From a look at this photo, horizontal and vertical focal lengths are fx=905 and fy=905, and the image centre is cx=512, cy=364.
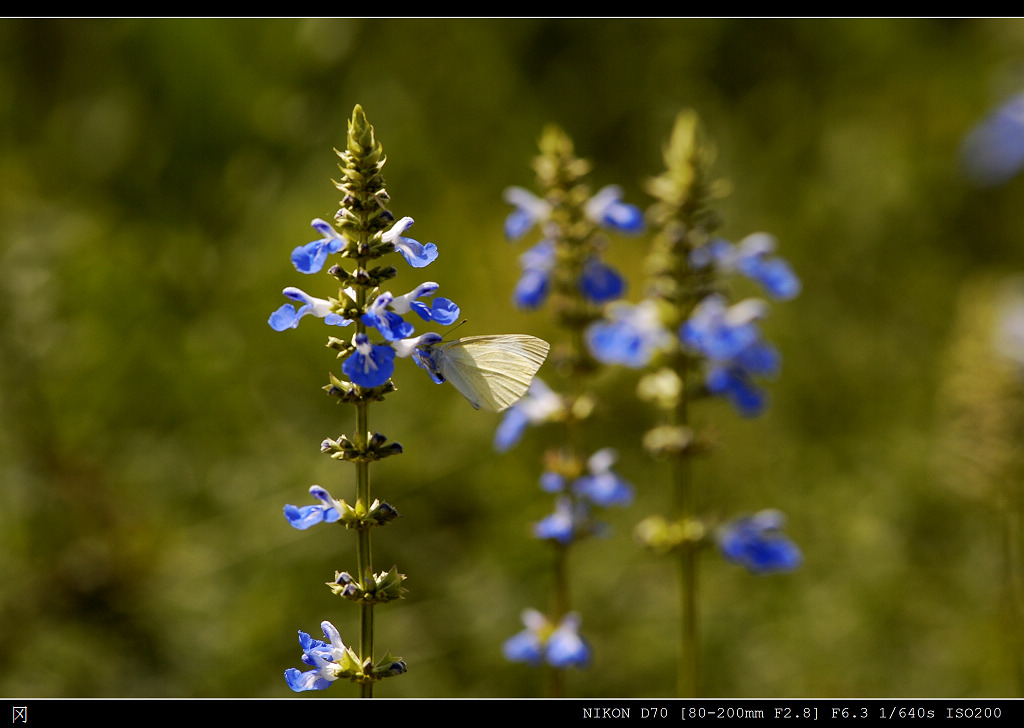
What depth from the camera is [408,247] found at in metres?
1.76

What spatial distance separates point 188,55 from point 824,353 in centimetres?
438

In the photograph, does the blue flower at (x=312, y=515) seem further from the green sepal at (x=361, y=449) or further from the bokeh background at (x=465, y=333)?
the bokeh background at (x=465, y=333)

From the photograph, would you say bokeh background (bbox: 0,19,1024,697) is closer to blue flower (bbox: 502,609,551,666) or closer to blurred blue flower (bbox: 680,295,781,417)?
blurred blue flower (bbox: 680,295,781,417)

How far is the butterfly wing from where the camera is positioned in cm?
198

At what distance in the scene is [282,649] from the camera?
4.05 m

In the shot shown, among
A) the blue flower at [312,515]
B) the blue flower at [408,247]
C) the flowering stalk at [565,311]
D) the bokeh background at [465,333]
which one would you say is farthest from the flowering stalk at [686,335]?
the blue flower at [312,515]

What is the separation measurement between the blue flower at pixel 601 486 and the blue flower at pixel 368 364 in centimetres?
139

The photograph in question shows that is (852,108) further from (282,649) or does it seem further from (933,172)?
(282,649)

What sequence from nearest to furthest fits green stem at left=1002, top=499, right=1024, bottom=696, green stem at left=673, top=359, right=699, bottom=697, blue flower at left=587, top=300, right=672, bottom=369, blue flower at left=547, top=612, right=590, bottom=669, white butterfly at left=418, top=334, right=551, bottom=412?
white butterfly at left=418, top=334, right=551, bottom=412 < blue flower at left=547, top=612, right=590, bottom=669 < green stem at left=673, top=359, right=699, bottom=697 < blue flower at left=587, top=300, right=672, bottom=369 < green stem at left=1002, top=499, right=1024, bottom=696

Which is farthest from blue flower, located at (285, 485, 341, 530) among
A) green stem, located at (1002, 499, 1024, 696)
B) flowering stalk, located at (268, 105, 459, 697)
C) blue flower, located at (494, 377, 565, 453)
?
green stem, located at (1002, 499, 1024, 696)

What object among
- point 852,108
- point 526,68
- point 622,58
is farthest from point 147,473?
point 852,108

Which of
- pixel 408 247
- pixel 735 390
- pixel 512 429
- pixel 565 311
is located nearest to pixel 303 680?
pixel 408 247

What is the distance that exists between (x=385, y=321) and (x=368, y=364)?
123mm

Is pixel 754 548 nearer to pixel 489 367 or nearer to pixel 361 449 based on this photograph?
pixel 489 367
